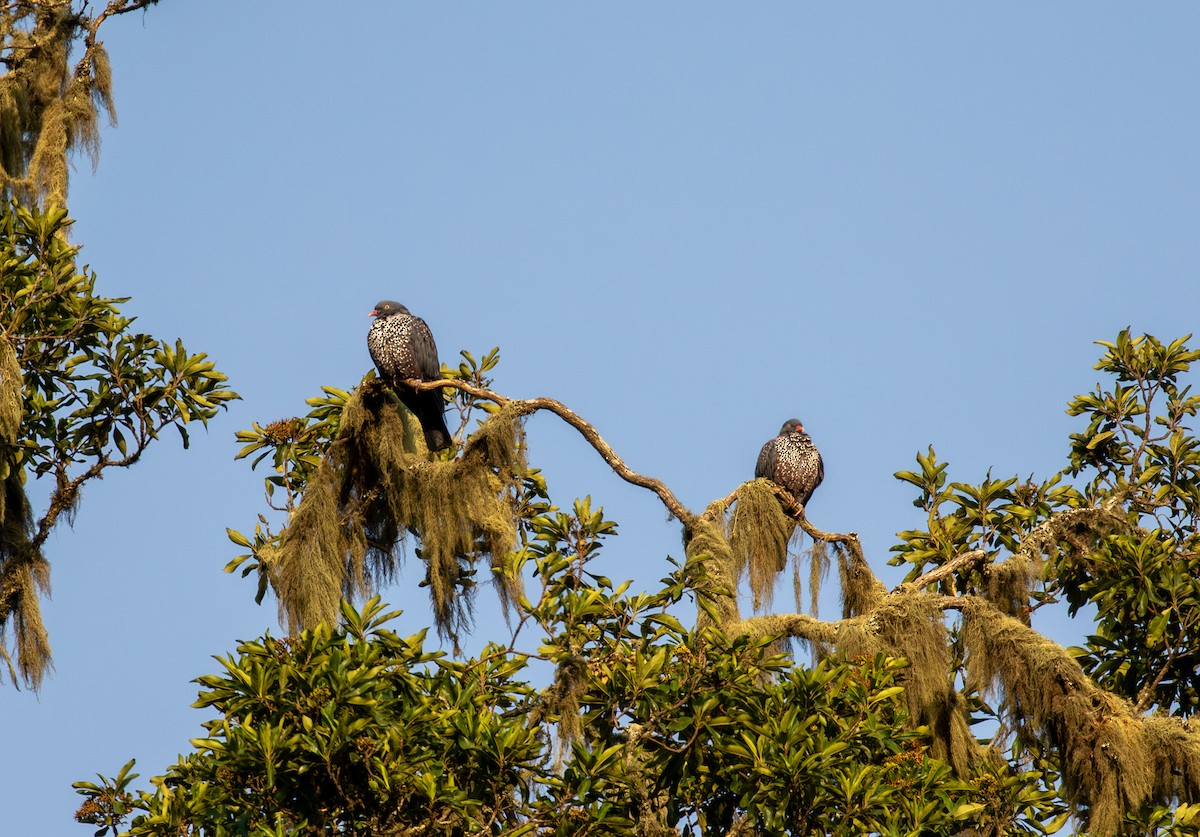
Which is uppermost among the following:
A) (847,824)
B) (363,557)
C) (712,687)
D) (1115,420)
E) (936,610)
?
(1115,420)

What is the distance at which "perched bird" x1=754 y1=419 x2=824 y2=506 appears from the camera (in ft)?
34.0

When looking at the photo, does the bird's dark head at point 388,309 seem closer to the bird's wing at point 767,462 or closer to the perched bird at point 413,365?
the perched bird at point 413,365

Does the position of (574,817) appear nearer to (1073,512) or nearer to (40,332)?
(1073,512)

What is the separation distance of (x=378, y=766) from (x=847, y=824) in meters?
1.70

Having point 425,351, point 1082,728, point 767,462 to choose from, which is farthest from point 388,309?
point 1082,728

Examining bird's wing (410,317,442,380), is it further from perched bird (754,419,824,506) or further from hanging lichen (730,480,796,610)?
perched bird (754,419,824,506)

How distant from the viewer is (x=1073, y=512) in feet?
27.0

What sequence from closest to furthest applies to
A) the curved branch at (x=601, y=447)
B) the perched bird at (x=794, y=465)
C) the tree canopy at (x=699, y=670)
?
the tree canopy at (x=699, y=670) → the curved branch at (x=601, y=447) → the perched bird at (x=794, y=465)

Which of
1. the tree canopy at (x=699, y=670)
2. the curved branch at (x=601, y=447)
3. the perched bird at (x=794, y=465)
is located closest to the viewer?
the tree canopy at (x=699, y=670)

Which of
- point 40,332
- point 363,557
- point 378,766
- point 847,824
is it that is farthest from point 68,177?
point 847,824

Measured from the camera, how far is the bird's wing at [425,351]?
29.8 feet

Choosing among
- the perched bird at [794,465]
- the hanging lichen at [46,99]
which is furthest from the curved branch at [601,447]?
the hanging lichen at [46,99]

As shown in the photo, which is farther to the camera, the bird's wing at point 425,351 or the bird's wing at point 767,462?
the bird's wing at point 767,462

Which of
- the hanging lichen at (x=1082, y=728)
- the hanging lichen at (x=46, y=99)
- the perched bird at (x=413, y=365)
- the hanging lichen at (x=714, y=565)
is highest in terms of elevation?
the hanging lichen at (x=46, y=99)
